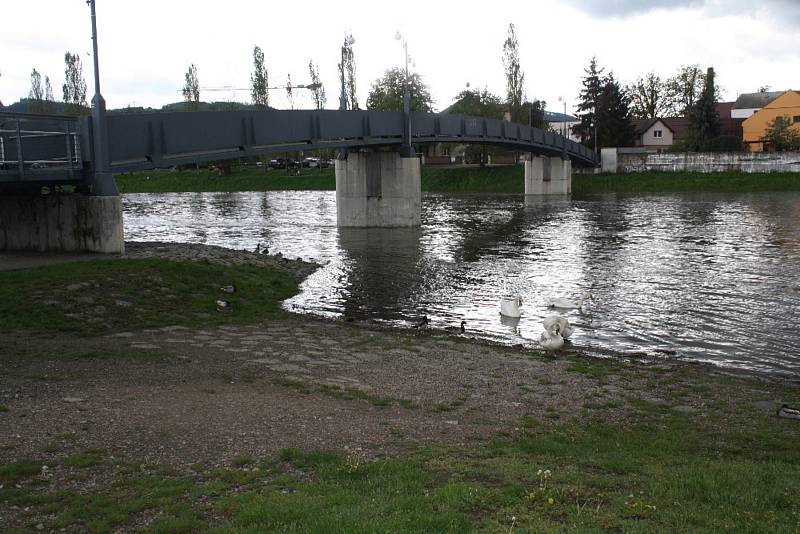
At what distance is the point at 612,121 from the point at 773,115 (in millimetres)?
22821

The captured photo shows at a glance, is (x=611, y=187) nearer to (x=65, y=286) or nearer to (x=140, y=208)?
(x=140, y=208)

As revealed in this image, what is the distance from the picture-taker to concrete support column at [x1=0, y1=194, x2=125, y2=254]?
2167 centimetres

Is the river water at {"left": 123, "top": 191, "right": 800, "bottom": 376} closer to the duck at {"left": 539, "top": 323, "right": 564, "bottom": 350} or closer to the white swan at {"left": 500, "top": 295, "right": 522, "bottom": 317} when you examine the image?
the white swan at {"left": 500, "top": 295, "right": 522, "bottom": 317}

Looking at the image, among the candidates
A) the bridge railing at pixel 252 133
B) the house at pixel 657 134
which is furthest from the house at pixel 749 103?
the bridge railing at pixel 252 133

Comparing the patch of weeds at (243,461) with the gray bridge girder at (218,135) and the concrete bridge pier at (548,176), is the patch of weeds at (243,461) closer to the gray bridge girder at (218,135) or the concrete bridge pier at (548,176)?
the gray bridge girder at (218,135)

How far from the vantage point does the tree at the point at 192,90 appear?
357 feet

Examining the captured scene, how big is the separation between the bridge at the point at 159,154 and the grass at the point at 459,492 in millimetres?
15022

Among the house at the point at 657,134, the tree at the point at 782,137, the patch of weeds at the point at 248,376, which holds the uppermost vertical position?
the house at the point at 657,134

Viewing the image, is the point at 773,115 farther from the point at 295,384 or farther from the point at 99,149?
the point at 295,384

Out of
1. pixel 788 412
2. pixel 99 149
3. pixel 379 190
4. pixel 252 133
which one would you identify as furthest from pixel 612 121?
pixel 788 412

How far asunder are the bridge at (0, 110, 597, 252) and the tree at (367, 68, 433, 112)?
49.5 metres

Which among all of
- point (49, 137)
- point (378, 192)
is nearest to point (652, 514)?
point (49, 137)

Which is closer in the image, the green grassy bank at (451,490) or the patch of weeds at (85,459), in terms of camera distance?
the green grassy bank at (451,490)

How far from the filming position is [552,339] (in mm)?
15031
